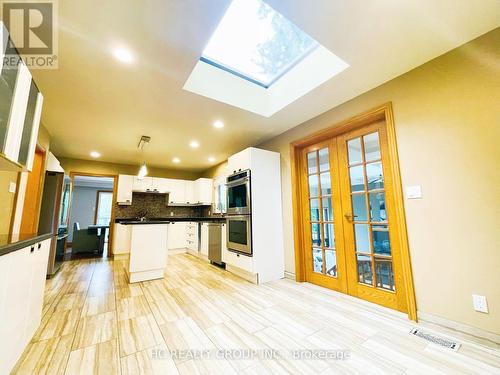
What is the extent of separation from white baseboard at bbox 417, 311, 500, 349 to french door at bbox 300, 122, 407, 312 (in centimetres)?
22

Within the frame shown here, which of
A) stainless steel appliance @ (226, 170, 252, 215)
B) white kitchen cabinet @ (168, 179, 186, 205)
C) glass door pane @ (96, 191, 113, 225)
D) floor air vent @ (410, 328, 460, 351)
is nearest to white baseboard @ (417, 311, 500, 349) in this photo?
floor air vent @ (410, 328, 460, 351)

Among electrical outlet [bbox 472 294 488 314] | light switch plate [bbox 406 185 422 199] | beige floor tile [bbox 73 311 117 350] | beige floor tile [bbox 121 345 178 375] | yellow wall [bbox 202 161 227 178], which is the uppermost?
yellow wall [bbox 202 161 227 178]

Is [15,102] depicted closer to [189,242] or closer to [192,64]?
[192,64]

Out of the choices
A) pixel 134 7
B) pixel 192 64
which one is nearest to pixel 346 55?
pixel 192 64

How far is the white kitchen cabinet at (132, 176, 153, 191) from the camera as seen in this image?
539cm

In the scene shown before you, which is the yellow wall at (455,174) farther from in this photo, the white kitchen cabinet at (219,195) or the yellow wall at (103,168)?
the yellow wall at (103,168)

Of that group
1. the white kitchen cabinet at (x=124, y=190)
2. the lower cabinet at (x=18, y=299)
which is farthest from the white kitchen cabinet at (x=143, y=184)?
the lower cabinet at (x=18, y=299)

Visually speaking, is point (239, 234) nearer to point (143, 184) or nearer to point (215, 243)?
point (215, 243)

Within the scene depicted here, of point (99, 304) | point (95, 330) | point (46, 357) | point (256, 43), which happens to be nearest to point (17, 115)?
point (46, 357)

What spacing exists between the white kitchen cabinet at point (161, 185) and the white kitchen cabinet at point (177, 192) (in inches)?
4.3

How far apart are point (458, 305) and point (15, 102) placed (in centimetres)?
363

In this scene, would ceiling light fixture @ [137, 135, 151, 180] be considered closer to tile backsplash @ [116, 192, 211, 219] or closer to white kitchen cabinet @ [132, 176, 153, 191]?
white kitchen cabinet @ [132, 176, 153, 191]

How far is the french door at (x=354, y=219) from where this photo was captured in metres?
2.25

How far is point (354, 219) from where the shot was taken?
8.40 feet
